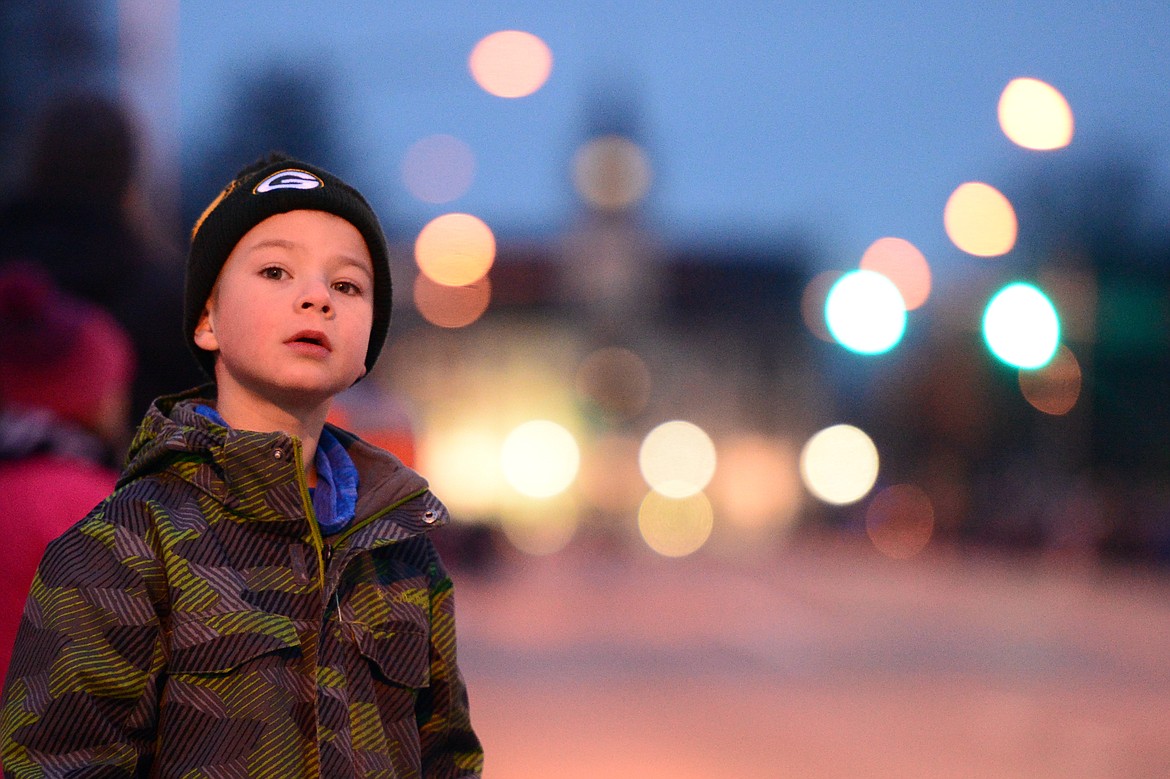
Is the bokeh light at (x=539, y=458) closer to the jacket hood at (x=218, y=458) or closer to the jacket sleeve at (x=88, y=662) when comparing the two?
the jacket hood at (x=218, y=458)

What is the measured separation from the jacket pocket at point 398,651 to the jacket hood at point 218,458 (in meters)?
0.19

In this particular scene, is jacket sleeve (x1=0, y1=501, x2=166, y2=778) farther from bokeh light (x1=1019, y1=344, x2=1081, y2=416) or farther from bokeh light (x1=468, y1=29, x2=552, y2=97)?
bokeh light (x1=1019, y1=344, x2=1081, y2=416)

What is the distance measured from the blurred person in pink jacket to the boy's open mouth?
735 millimetres

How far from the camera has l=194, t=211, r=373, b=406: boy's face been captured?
2.68m

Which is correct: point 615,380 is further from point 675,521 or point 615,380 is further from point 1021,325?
point 1021,325

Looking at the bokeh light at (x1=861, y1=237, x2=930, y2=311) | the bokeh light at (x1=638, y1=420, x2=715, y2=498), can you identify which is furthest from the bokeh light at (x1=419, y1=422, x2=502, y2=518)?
the bokeh light at (x1=861, y1=237, x2=930, y2=311)

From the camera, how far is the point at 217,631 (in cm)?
246

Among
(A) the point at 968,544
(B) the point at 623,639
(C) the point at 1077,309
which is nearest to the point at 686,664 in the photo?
(B) the point at 623,639

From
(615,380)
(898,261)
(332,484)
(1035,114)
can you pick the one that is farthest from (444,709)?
(615,380)

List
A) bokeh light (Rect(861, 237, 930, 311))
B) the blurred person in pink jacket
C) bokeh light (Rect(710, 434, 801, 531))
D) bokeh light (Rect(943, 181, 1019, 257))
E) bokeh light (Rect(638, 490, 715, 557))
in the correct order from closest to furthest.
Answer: the blurred person in pink jacket, bokeh light (Rect(943, 181, 1019, 257)), bokeh light (Rect(861, 237, 930, 311)), bokeh light (Rect(638, 490, 715, 557)), bokeh light (Rect(710, 434, 801, 531))

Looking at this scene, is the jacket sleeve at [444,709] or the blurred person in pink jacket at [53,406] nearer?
the jacket sleeve at [444,709]

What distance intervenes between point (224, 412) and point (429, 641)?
51cm

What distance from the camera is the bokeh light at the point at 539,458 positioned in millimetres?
95438

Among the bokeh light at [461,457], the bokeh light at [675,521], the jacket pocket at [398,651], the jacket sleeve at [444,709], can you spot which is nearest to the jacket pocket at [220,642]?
the jacket pocket at [398,651]
